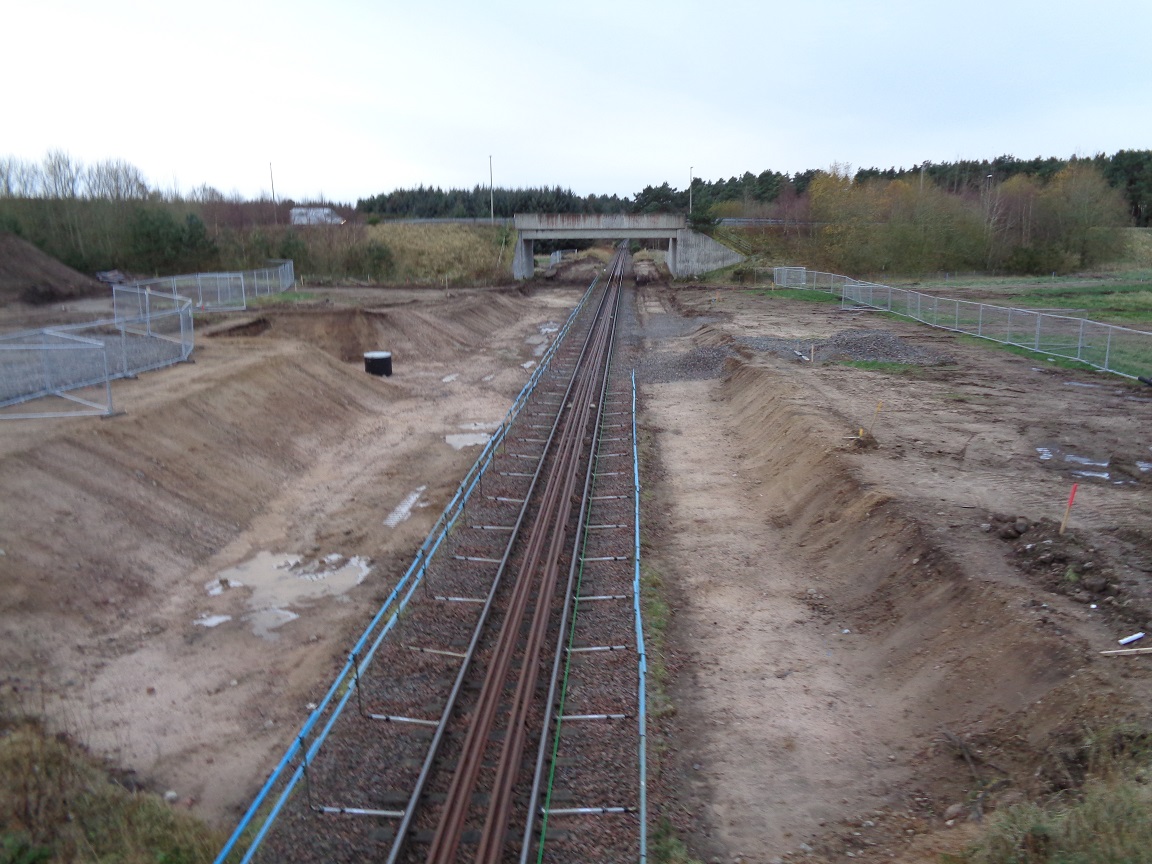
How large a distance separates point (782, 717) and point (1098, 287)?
52069mm

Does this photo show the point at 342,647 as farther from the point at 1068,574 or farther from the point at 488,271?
the point at 488,271

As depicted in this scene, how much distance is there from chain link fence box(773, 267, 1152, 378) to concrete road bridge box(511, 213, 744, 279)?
18788 millimetres

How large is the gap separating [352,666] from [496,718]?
221 cm

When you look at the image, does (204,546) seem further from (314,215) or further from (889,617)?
(314,215)

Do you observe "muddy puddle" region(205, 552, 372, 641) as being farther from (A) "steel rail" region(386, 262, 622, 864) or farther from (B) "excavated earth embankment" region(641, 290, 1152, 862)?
(B) "excavated earth embankment" region(641, 290, 1152, 862)

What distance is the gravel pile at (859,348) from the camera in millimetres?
29219

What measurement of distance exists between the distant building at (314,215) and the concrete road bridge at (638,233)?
21097 millimetres

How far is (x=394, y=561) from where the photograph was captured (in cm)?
1405

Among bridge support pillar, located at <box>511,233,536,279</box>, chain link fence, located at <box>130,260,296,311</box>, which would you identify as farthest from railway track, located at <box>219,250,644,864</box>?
bridge support pillar, located at <box>511,233,536,279</box>

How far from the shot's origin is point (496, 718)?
9.41 meters

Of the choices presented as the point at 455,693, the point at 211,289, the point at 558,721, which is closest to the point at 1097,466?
the point at 558,721

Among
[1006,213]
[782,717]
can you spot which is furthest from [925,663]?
[1006,213]

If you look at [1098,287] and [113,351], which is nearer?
[113,351]

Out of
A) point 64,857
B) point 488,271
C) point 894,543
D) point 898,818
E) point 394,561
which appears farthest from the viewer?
point 488,271
